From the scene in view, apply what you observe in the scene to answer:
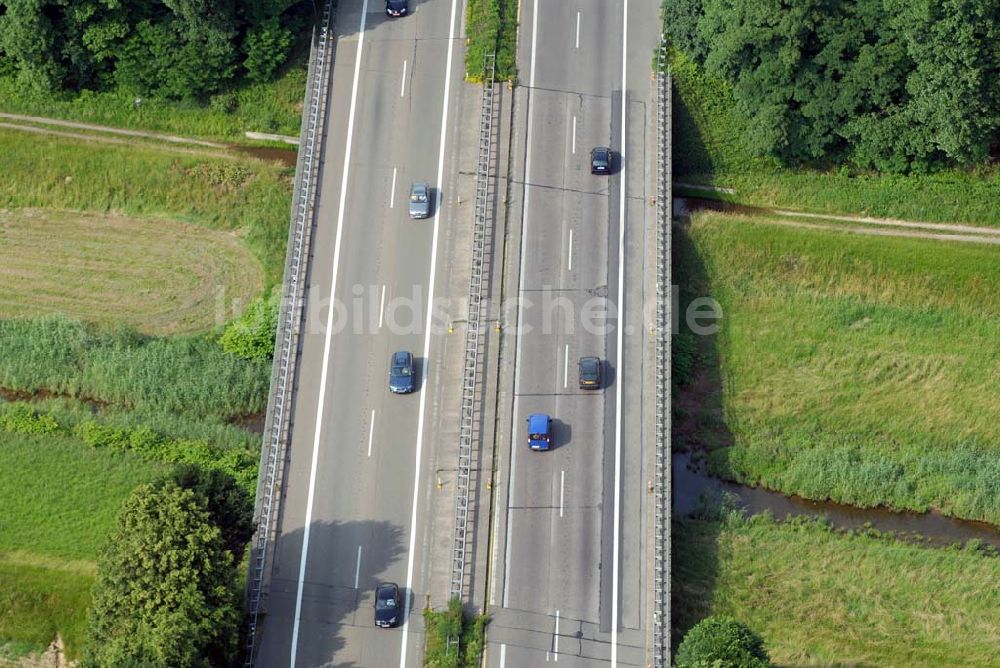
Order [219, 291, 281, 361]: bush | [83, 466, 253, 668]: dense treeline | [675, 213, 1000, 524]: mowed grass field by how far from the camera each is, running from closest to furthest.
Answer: [83, 466, 253, 668]: dense treeline < [675, 213, 1000, 524]: mowed grass field < [219, 291, 281, 361]: bush

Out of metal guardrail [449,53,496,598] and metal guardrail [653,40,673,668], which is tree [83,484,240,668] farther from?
metal guardrail [653,40,673,668]

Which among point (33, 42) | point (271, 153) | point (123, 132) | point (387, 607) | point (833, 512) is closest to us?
point (387, 607)

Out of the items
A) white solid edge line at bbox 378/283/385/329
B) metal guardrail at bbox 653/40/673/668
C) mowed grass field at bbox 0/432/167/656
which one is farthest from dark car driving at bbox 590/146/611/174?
mowed grass field at bbox 0/432/167/656

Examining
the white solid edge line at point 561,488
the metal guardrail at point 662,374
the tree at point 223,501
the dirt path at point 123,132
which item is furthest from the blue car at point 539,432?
the dirt path at point 123,132

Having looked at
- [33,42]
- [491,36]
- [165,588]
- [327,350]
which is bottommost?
[165,588]

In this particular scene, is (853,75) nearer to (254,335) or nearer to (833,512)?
(833,512)

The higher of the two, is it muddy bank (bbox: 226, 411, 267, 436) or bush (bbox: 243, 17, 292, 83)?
bush (bbox: 243, 17, 292, 83)

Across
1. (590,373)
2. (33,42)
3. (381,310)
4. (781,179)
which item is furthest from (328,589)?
(33,42)
